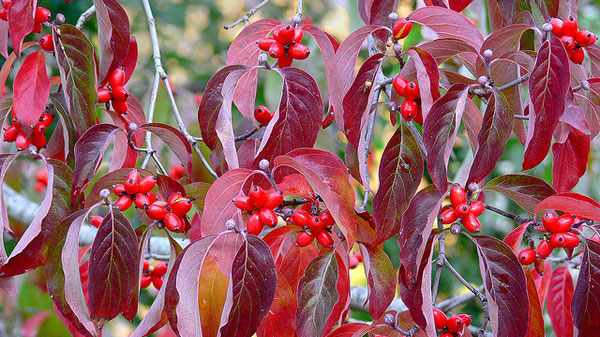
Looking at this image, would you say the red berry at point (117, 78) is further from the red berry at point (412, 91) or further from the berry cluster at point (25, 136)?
the red berry at point (412, 91)

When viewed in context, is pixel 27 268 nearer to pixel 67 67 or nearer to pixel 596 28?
pixel 67 67

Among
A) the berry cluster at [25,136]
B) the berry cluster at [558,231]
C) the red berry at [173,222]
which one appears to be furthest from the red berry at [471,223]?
the berry cluster at [25,136]

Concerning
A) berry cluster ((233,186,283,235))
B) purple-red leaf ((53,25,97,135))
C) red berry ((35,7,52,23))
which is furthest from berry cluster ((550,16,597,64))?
red berry ((35,7,52,23))

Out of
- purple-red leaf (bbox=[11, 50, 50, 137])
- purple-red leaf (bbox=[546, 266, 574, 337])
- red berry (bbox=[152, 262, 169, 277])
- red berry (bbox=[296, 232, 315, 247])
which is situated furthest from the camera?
red berry (bbox=[152, 262, 169, 277])

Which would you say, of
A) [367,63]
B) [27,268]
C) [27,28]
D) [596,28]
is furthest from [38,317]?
[596,28]

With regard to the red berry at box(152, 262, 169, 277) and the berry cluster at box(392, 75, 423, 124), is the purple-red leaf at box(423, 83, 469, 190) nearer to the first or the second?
the berry cluster at box(392, 75, 423, 124)

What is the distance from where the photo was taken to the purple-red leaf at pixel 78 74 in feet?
3.34

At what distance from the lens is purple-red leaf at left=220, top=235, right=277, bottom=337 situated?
830 millimetres

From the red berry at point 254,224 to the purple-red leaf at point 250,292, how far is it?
0.05 meters

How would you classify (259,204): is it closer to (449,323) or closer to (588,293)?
(449,323)

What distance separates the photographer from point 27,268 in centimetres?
100

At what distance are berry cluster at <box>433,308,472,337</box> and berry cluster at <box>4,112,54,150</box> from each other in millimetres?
712

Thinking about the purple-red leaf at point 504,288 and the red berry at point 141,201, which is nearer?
the purple-red leaf at point 504,288

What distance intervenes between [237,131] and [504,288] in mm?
1353
